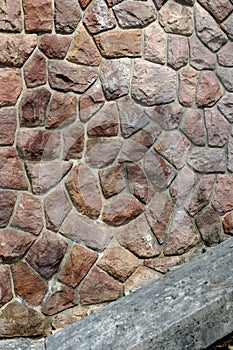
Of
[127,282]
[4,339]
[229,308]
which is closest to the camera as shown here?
[229,308]

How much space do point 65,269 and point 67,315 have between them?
0.27 m

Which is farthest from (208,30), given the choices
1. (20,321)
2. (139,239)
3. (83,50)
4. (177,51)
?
(20,321)

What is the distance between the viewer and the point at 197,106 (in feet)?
13.2

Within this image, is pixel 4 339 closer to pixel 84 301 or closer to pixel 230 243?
pixel 84 301

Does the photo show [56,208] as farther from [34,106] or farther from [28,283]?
[34,106]

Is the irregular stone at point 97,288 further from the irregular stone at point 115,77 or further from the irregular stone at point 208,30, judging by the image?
the irregular stone at point 208,30

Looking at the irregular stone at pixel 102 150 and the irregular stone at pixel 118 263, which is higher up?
the irregular stone at pixel 102 150

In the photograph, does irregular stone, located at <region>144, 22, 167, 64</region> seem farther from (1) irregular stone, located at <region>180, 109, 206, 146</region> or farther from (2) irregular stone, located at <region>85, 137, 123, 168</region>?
(2) irregular stone, located at <region>85, 137, 123, 168</region>

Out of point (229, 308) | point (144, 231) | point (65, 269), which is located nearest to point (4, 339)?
point (65, 269)

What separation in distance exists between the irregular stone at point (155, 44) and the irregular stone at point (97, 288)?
4.30 ft

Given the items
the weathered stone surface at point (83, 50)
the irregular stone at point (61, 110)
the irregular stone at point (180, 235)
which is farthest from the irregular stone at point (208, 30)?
the irregular stone at point (180, 235)

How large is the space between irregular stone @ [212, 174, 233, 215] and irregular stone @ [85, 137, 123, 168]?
769mm

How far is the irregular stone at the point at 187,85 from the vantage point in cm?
396

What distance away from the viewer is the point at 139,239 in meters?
3.85
